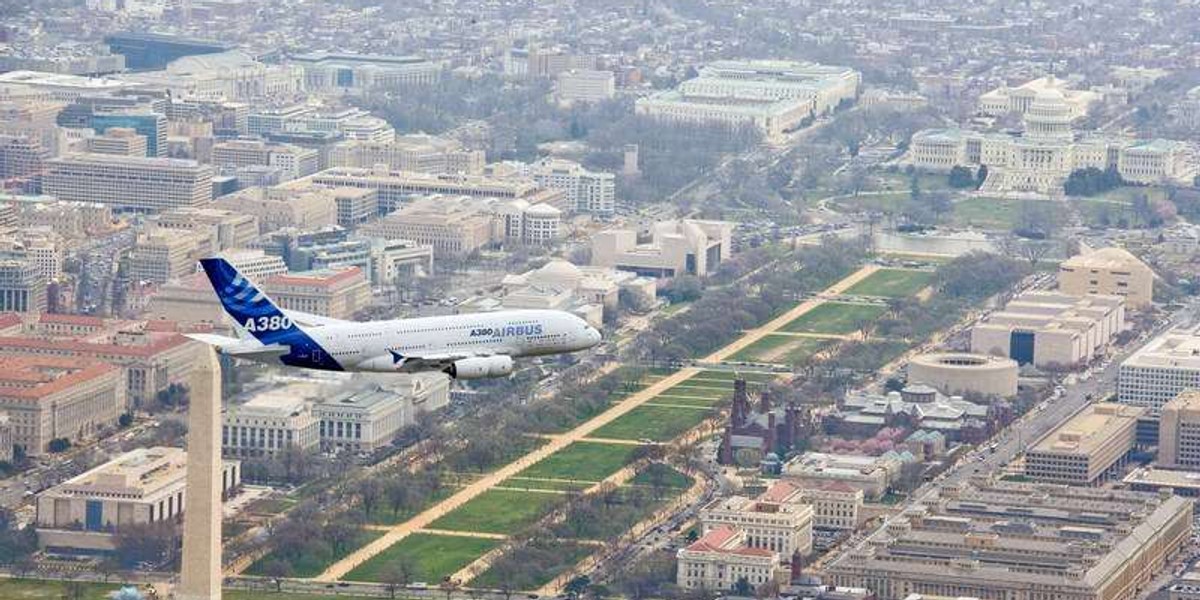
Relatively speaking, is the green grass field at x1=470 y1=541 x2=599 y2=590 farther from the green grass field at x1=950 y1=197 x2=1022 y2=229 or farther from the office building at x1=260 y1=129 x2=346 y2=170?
the office building at x1=260 y1=129 x2=346 y2=170

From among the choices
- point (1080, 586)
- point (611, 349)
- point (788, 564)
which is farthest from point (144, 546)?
point (611, 349)

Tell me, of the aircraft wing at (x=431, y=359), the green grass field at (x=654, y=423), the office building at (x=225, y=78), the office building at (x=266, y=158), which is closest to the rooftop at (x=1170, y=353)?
the green grass field at (x=654, y=423)

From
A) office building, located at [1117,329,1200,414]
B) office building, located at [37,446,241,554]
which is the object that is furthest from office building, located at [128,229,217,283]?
office building, located at [37,446,241,554]

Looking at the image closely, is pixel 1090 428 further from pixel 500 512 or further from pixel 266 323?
pixel 266 323

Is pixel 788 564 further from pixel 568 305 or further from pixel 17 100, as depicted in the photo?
pixel 17 100

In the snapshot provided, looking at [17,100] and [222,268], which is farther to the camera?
[17,100]
